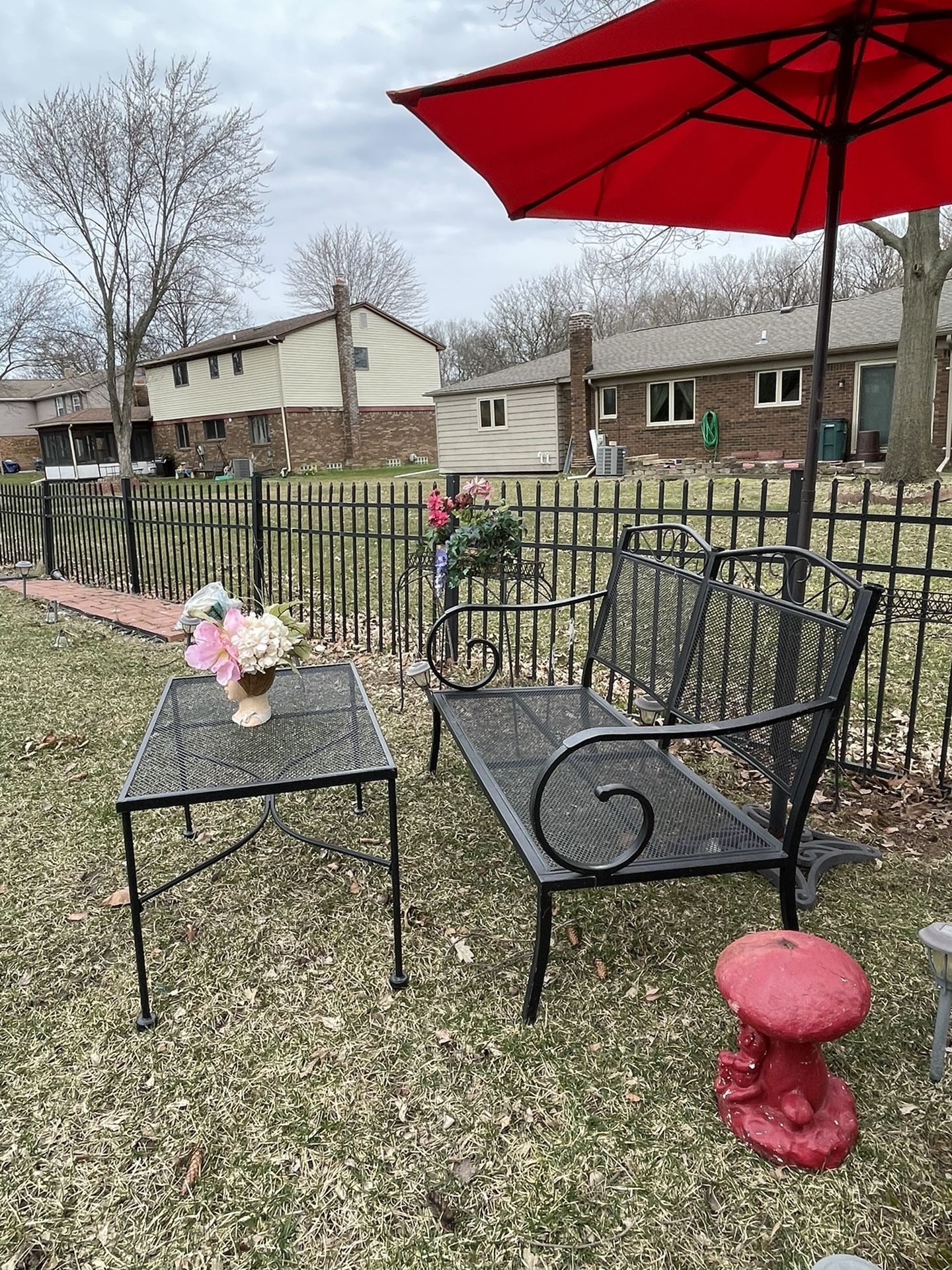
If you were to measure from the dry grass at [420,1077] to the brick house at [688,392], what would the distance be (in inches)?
656

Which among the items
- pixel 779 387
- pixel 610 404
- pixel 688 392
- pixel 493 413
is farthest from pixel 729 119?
pixel 493 413

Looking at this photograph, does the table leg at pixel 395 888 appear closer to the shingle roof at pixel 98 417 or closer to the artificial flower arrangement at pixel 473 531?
the artificial flower arrangement at pixel 473 531

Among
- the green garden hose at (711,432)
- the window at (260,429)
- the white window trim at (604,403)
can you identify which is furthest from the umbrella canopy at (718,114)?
the window at (260,429)

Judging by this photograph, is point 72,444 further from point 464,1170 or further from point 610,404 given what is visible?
point 464,1170

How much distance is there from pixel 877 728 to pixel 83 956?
10.5 ft

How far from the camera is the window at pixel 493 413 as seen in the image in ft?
74.8

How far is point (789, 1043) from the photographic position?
5.63 ft

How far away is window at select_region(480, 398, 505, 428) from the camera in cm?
2281

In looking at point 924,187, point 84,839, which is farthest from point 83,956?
point 924,187

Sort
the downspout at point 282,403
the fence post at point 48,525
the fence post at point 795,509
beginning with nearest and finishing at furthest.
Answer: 1. the fence post at point 795,509
2. the fence post at point 48,525
3. the downspout at point 282,403

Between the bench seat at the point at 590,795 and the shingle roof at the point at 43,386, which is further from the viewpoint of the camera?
the shingle roof at the point at 43,386

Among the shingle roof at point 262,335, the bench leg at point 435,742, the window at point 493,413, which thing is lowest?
→ the bench leg at point 435,742

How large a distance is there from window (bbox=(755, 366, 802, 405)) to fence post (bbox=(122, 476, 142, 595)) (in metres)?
15.1

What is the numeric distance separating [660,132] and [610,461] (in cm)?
1613
